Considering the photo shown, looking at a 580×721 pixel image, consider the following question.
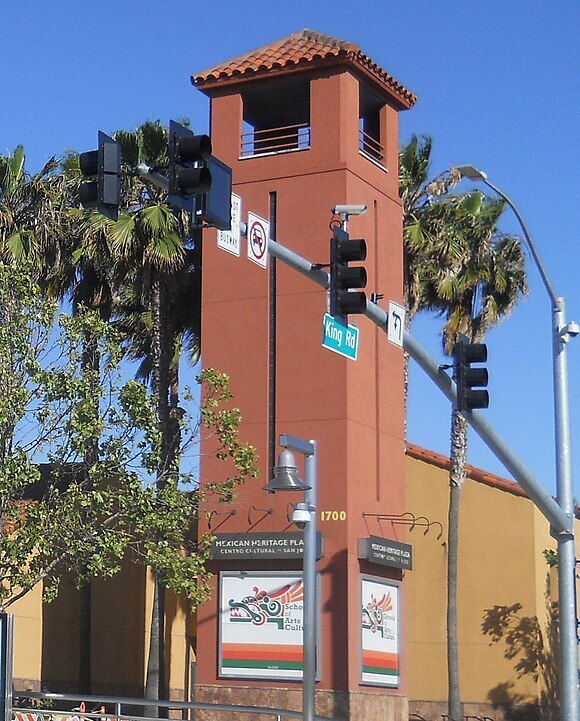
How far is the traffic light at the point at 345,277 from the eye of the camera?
45.3ft

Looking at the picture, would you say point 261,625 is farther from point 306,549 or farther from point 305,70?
point 305,70

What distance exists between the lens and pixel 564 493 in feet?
60.8

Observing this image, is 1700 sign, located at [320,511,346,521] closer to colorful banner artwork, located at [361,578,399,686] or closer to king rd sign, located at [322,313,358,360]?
colorful banner artwork, located at [361,578,399,686]

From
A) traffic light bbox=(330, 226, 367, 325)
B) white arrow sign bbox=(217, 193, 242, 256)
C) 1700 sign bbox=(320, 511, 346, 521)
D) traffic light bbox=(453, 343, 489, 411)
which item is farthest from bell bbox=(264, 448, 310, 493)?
1700 sign bbox=(320, 511, 346, 521)

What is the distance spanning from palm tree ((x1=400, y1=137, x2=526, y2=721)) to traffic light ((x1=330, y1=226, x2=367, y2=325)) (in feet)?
70.3

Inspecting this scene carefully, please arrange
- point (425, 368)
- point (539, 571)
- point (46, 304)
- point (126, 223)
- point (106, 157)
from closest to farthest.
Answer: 1. point (106, 157)
2. point (425, 368)
3. point (46, 304)
4. point (126, 223)
5. point (539, 571)

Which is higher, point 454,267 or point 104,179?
point 454,267

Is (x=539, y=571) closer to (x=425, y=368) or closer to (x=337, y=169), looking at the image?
(x=337, y=169)

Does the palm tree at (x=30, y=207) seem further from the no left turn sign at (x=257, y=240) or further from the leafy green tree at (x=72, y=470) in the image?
the no left turn sign at (x=257, y=240)

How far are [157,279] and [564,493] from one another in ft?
55.5

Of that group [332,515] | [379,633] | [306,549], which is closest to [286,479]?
[306,549]

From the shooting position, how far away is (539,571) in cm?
3662

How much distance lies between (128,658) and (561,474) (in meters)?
21.4

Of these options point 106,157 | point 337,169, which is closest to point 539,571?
point 337,169
